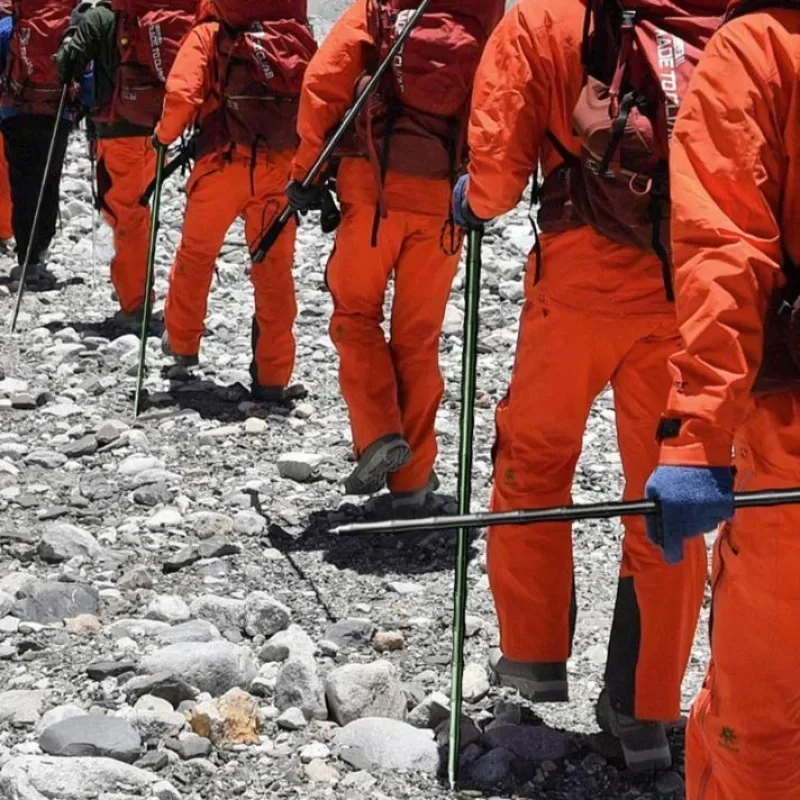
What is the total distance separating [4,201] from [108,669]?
8.99 meters

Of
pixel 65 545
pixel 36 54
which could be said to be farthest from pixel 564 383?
pixel 36 54

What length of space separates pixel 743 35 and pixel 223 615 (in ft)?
10.5

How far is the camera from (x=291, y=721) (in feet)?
16.3

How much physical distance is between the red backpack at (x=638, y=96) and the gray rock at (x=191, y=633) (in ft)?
6.80

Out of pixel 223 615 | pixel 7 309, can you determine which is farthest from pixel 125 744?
pixel 7 309

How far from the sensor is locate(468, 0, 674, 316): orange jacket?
14.8 feet

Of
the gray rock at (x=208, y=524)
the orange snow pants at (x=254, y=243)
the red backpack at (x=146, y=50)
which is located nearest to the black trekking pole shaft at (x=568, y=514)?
the gray rock at (x=208, y=524)

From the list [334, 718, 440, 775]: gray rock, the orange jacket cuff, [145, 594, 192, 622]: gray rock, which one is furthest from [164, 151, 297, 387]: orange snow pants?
the orange jacket cuff

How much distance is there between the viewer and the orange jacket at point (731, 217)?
3.19 metres

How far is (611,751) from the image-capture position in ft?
16.0

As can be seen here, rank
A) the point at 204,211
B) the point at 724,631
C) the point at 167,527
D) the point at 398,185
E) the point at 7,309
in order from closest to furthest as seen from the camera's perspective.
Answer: the point at 724,631, the point at 398,185, the point at 167,527, the point at 204,211, the point at 7,309

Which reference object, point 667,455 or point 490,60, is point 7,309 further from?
point 667,455

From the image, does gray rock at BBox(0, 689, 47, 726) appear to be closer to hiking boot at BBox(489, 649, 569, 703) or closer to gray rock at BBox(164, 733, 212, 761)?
gray rock at BBox(164, 733, 212, 761)

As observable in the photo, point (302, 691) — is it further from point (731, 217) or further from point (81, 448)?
point (81, 448)
